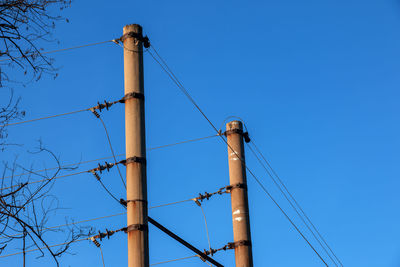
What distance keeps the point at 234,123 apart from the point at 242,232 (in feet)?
7.62

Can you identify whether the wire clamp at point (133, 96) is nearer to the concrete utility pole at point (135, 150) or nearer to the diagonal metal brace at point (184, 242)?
the concrete utility pole at point (135, 150)

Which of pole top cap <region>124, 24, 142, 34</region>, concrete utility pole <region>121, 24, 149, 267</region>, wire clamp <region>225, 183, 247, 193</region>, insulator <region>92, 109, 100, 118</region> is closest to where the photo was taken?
concrete utility pole <region>121, 24, 149, 267</region>

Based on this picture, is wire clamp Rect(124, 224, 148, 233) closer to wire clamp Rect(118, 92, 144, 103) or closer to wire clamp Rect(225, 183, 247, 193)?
wire clamp Rect(118, 92, 144, 103)

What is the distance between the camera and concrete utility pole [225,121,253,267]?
13.8 m

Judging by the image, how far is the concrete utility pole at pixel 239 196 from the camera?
1377 cm

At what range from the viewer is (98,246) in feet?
37.9

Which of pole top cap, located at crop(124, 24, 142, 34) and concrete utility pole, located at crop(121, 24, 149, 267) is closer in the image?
concrete utility pole, located at crop(121, 24, 149, 267)

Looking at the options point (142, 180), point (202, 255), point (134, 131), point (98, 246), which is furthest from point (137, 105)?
point (202, 255)

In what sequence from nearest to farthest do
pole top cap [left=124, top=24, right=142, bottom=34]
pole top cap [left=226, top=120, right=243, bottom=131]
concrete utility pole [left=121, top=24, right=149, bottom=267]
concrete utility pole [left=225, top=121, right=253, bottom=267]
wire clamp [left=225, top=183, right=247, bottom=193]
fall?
concrete utility pole [left=121, top=24, right=149, bottom=267] < pole top cap [left=124, top=24, right=142, bottom=34] < concrete utility pole [left=225, top=121, right=253, bottom=267] < wire clamp [left=225, top=183, right=247, bottom=193] < pole top cap [left=226, top=120, right=243, bottom=131]

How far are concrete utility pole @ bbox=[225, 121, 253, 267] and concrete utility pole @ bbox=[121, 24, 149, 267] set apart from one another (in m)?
3.79

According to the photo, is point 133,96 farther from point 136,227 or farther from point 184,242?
point 184,242

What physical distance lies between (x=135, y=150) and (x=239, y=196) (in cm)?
403

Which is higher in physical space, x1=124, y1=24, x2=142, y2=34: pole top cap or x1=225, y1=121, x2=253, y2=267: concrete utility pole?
x1=124, y1=24, x2=142, y2=34: pole top cap

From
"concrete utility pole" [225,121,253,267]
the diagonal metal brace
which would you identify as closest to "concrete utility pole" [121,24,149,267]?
the diagonal metal brace
